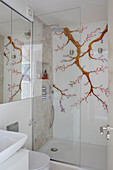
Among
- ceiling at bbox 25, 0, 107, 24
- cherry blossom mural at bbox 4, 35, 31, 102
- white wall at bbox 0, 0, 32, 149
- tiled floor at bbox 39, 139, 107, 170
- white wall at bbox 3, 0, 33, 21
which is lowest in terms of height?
tiled floor at bbox 39, 139, 107, 170

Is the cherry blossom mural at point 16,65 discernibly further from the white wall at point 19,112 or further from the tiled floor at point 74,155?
the tiled floor at point 74,155

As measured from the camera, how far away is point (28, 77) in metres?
2.27

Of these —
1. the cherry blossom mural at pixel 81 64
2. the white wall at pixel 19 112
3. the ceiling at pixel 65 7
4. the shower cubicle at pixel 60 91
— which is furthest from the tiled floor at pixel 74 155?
the ceiling at pixel 65 7

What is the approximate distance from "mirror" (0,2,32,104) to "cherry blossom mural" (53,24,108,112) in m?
0.49

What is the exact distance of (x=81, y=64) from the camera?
8.33 feet

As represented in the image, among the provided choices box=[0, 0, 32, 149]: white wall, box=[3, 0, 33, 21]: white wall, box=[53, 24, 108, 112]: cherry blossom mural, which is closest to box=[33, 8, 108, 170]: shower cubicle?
box=[53, 24, 108, 112]: cherry blossom mural

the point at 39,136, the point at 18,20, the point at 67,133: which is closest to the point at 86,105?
the point at 67,133

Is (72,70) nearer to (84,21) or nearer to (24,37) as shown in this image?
(24,37)

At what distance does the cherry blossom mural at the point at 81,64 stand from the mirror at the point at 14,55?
0.49 meters

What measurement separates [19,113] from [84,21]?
2.11 meters

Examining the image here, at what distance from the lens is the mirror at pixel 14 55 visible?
169 centimetres

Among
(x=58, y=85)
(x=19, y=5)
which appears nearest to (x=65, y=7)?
(x=19, y=5)

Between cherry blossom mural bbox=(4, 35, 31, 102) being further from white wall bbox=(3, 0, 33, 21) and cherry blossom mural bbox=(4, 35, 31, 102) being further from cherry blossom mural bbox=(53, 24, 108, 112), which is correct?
cherry blossom mural bbox=(53, 24, 108, 112)

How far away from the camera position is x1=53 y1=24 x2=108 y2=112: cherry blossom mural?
2068 mm
